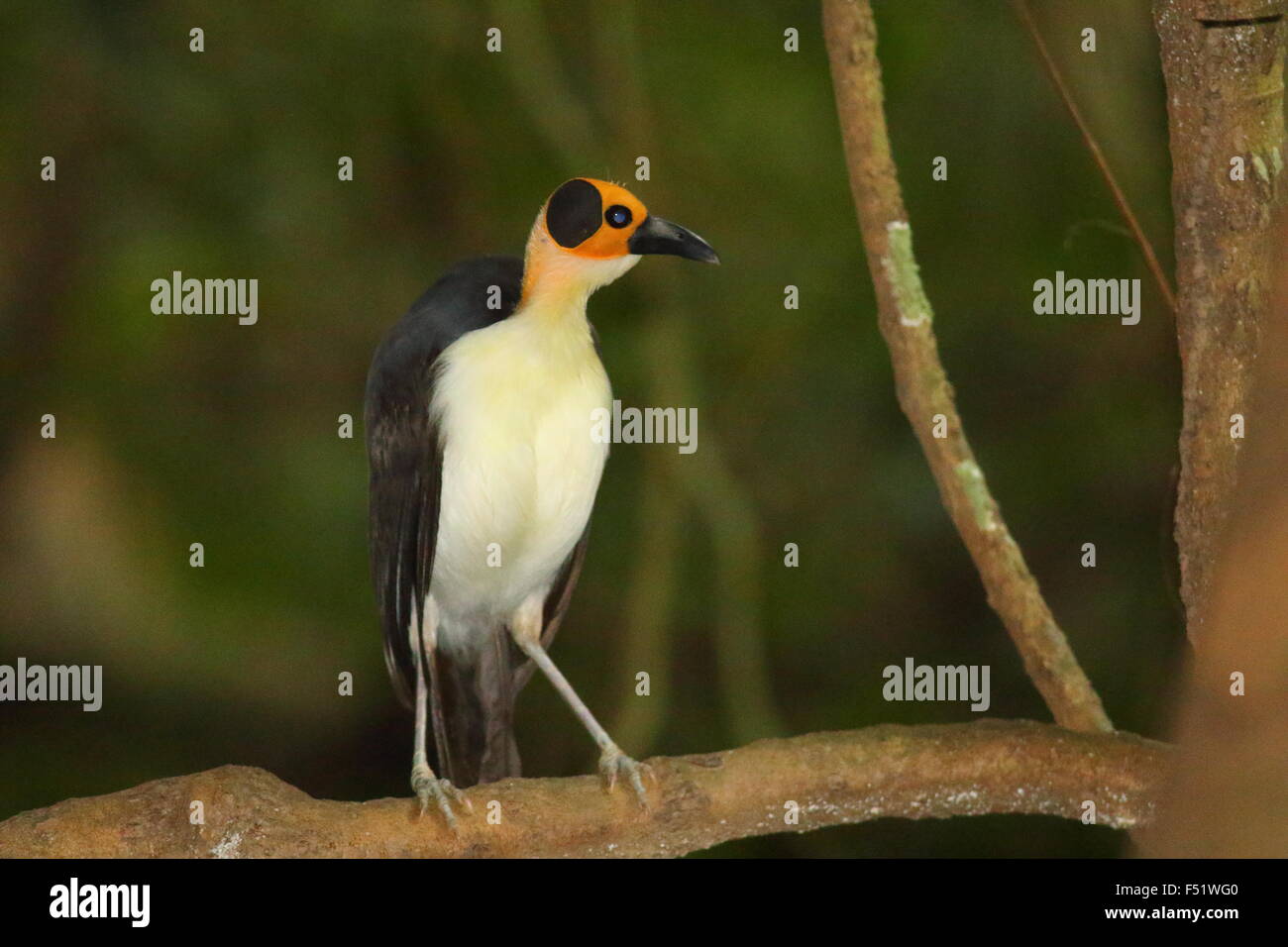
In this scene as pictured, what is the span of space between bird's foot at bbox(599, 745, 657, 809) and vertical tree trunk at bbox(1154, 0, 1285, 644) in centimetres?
90

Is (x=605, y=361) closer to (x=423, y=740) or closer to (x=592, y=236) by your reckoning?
(x=592, y=236)

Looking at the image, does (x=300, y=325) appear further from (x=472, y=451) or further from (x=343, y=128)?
(x=472, y=451)

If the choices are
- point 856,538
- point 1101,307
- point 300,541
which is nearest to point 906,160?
point 1101,307

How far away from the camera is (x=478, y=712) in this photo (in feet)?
10.4

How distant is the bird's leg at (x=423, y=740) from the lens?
245 centimetres

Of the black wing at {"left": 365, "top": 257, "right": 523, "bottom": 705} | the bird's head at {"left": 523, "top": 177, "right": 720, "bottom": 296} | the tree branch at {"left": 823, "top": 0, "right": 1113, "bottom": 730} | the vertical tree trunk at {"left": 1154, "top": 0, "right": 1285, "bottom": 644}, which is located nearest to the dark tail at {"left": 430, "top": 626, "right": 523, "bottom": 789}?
the black wing at {"left": 365, "top": 257, "right": 523, "bottom": 705}

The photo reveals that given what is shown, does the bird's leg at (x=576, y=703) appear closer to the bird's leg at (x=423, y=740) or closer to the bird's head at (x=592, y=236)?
the bird's leg at (x=423, y=740)

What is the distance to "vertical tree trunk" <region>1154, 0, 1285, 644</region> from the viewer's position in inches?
84.0

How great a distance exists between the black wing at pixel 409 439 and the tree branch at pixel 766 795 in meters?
0.60

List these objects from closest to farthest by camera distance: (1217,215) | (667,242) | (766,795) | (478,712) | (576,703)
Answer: (1217,215) < (766,795) < (667,242) < (576,703) < (478,712)

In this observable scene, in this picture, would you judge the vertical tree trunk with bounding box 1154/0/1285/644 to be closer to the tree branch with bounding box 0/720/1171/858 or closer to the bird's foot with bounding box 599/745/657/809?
the tree branch with bounding box 0/720/1171/858

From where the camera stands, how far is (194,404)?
12.3 feet

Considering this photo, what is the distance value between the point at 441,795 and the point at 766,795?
1.74ft

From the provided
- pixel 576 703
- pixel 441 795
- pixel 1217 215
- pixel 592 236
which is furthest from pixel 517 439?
pixel 1217 215
